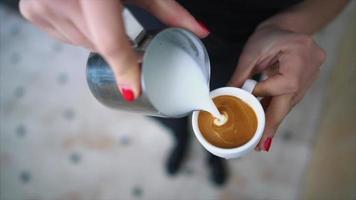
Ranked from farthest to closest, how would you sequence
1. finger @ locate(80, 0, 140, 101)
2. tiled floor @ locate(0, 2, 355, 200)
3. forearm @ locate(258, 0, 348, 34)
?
tiled floor @ locate(0, 2, 355, 200), forearm @ locate(258, 0, 348, 34), finger @ locate(80, 0, 140, 101)

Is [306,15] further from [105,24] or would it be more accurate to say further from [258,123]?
[105,24]

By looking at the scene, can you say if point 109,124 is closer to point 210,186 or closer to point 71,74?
point 71,74

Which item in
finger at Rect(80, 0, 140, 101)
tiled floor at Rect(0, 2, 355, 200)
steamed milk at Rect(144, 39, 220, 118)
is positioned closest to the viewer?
finger at Rect(80, 0, 140, 101)


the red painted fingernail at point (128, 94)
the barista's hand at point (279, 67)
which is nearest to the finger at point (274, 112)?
the barista's hand at point (279, 67)

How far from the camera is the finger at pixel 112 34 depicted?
0.38 metres

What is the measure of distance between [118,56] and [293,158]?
0.92m

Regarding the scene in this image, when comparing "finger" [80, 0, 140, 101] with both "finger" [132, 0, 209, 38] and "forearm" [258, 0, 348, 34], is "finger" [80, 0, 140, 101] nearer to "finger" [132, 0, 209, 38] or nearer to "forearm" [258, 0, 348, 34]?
"finger" [132, 0, 209, 38]

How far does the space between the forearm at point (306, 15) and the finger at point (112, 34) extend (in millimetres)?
349

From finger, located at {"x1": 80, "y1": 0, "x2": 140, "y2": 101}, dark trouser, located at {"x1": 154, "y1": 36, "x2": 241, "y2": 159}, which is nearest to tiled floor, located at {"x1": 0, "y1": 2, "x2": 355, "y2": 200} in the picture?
dark trouser, located at {"x1": 154, "y1": 36, "x2": 241, "y2": 159}

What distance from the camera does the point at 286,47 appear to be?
0.59 metres

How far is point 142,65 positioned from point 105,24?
2.6 inches

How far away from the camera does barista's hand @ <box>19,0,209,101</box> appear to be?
0.38 m

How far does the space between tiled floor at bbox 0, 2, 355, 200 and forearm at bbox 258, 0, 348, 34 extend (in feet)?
1.88

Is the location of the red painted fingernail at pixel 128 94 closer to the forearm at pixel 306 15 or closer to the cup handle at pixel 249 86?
the cup handle at pixel 249 86
